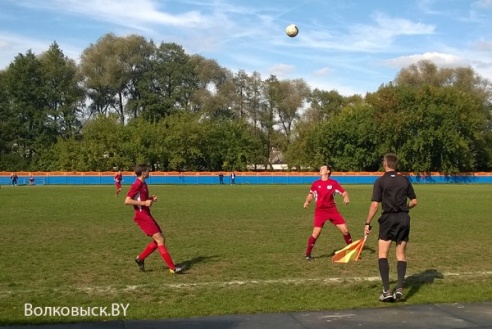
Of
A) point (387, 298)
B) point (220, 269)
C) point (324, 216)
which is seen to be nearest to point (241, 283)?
point (220, 269)

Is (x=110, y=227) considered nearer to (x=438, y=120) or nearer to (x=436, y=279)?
(x=436, y=279)

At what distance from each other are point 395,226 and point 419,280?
168cm

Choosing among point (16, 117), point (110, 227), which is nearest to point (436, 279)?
point (110, 227)

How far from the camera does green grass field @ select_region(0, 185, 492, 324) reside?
7300 millimetres

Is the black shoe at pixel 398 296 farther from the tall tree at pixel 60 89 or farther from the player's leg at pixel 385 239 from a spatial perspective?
the tall tree at pixel 60 89

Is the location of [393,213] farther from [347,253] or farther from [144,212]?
[144,212]

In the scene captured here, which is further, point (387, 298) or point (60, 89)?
point (60, 89)

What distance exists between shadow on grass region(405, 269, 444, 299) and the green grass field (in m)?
0.02

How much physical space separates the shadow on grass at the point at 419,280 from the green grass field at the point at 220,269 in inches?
0.6

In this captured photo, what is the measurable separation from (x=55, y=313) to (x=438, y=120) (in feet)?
227

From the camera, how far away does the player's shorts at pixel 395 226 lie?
7.66 m

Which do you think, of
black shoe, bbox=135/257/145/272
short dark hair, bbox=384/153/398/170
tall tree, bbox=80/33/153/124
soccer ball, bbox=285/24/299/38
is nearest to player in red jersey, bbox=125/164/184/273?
black shoe, bbox=135/257/145/272

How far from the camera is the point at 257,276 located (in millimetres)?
9086

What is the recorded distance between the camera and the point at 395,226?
7676mm
